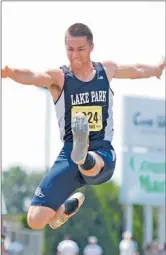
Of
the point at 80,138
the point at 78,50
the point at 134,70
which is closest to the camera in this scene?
the point at 80,138

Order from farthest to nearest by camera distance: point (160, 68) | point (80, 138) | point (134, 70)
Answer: point (160, 68) → point (134, 70) → point (80, 138)

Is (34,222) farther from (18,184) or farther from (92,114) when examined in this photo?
(18,184)

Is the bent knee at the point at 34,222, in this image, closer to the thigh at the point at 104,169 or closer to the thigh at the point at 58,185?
the thigh at the point at 58,185

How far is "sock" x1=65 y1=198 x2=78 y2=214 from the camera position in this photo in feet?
37.6

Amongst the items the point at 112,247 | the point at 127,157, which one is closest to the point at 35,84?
the point at 127,157

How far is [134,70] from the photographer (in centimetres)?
1166

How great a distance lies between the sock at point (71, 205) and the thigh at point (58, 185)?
0.26 m

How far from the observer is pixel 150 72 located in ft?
38.8

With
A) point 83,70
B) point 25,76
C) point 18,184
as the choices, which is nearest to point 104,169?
point 83,70

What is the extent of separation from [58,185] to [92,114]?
0.85 metres

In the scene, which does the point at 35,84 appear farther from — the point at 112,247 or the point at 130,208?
the point at 112,247

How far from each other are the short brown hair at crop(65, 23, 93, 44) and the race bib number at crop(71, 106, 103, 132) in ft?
2.34

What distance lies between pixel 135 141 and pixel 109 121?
83.2 feet

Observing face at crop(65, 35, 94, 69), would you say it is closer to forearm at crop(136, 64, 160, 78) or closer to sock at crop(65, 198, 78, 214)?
forearm at crop(136, 64, 160, 78)
